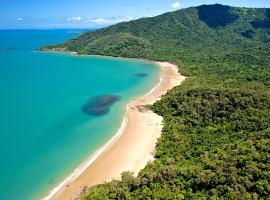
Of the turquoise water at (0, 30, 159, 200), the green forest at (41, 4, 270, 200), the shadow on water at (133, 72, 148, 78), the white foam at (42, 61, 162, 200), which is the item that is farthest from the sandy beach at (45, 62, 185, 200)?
the shadow on water at (133, 72, 148, 78)

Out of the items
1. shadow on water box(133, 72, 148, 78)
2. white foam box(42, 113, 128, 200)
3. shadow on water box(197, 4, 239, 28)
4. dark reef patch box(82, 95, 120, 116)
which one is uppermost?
shadow on water box(197, 4, 239, 28)

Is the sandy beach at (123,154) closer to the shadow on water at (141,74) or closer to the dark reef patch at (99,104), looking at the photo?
the dark reef patch at (99,104)

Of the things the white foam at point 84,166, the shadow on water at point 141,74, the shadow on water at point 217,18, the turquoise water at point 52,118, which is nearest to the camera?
the white foam at point 84,166

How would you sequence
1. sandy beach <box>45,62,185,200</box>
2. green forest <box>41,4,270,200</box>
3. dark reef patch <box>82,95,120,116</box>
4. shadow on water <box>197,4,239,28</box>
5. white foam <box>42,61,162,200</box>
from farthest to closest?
shadow on water <box>197,4,239,28</box> < dark reef patch <box>82,95,120,116</box> < sandy beach <box>45,62,185,200</box> < white foam <box>42,61,162,200</box> < green forest <box>41,4,270,200</box>

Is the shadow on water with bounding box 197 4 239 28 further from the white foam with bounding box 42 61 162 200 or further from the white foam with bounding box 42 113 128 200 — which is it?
the white foam with bounding box 42 113 128 200

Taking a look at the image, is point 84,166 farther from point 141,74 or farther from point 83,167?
point 141,74

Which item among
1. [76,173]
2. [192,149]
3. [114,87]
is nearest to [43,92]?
[114,87]

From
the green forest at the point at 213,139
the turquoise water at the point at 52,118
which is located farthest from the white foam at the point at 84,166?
the green forest at the point at 213,139

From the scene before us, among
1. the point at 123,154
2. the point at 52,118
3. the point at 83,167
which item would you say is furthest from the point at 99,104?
the point at 83,167
